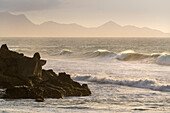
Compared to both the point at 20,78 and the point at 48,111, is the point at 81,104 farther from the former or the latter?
the point at 20,78

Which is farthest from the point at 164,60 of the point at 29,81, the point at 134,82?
the point at 29,81

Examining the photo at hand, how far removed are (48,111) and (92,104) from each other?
2.18 metres

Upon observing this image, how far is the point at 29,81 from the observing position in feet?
43.4

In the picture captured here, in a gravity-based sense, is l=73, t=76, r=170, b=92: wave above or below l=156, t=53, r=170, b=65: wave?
below

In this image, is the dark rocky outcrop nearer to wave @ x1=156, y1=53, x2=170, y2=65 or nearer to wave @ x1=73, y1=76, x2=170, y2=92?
wave @ x1=73, y1=76, x2=170, y2=92

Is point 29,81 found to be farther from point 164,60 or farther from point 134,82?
point 164,60

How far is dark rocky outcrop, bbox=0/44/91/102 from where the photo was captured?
40.1 feet

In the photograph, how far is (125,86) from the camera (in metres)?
16.8

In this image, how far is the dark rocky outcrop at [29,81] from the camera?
12.2m

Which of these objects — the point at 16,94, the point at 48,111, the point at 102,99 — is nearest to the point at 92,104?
the point at 102,99

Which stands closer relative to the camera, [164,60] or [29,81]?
[29,81]

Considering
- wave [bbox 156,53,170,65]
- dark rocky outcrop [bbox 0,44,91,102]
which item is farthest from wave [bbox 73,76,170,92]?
wave [bbox 156,53,170,65]

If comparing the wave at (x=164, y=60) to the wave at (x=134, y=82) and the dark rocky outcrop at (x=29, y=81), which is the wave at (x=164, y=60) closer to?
the wave at (x=134, y=82)

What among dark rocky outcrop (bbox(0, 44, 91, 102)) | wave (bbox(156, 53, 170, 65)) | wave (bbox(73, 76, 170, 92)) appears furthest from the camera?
wave (bbox(156, 53, 170, 65))
